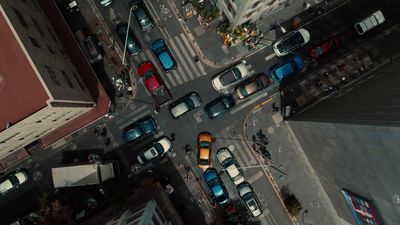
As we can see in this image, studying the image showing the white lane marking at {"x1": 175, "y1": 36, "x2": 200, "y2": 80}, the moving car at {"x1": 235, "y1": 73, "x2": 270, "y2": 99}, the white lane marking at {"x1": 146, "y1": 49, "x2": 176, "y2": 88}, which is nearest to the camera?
the moving car at {"x1": 235, "y1": 73, "x2": 270, "y2": 99}

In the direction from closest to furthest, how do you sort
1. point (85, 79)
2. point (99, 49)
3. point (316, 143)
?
point (316, 143) < point (85, 79) < point (99, 49)

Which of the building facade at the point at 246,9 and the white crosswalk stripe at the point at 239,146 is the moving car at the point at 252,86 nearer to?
the white crosswalk stripe at the point at 239,146

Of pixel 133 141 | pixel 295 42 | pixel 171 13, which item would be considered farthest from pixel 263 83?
pixel 133 141

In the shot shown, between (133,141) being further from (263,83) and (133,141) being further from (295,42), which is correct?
(295,42)

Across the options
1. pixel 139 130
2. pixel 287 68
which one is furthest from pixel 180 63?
pixel 287 68

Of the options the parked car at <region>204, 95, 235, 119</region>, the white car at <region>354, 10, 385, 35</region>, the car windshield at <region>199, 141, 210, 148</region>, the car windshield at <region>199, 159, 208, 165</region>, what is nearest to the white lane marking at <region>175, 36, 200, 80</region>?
the parked car at <region>204, 95, 235, 119</region>

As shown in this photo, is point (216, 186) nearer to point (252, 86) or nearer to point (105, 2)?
point (252, 86)

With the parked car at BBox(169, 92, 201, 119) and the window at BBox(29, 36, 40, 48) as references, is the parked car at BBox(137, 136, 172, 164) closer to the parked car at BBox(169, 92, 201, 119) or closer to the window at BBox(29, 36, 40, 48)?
the parked car at BBox(169, 92, 201, 119)
